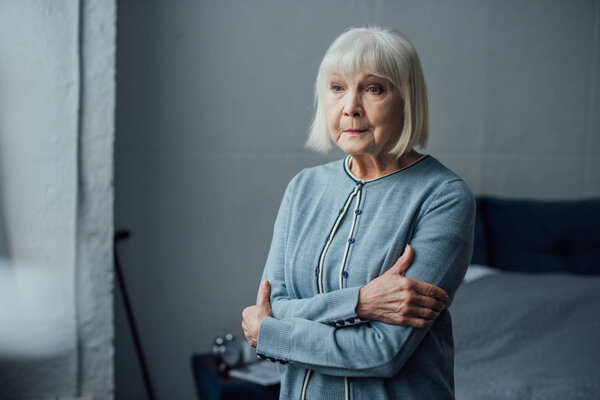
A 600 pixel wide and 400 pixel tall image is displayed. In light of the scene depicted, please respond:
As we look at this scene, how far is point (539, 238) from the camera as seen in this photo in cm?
298

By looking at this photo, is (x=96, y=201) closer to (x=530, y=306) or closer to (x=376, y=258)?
(x=376, y=258)

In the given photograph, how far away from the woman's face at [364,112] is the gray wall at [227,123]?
1526 millimetres

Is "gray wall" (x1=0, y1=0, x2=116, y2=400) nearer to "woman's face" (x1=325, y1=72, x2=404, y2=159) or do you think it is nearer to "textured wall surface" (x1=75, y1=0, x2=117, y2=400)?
"textured wall surface" (x1=75, y1=0, x2=117, y2=400)

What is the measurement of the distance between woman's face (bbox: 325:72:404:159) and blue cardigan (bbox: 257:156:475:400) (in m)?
0.09

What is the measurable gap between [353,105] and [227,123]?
5.20 feet

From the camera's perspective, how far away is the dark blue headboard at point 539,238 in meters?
2.97

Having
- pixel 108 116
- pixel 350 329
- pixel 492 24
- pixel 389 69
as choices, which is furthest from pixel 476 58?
pixel 350 329

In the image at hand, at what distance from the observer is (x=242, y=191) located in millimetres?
2816

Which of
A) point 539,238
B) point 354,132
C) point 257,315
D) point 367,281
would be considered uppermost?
point 354,132

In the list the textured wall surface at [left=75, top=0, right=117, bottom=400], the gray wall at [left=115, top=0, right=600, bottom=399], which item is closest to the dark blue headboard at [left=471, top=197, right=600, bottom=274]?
the gray wall at [left=115, top=0, right=600, bottom=399]

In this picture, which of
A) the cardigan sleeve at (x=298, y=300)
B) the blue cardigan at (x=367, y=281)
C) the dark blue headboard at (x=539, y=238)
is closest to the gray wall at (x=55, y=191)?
the cardigan sleeve at (x=298, y=300)

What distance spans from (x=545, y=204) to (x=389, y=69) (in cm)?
214

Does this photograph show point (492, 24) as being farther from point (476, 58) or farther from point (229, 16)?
point (229, 16)

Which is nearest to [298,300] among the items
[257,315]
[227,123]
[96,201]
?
[257,315]
